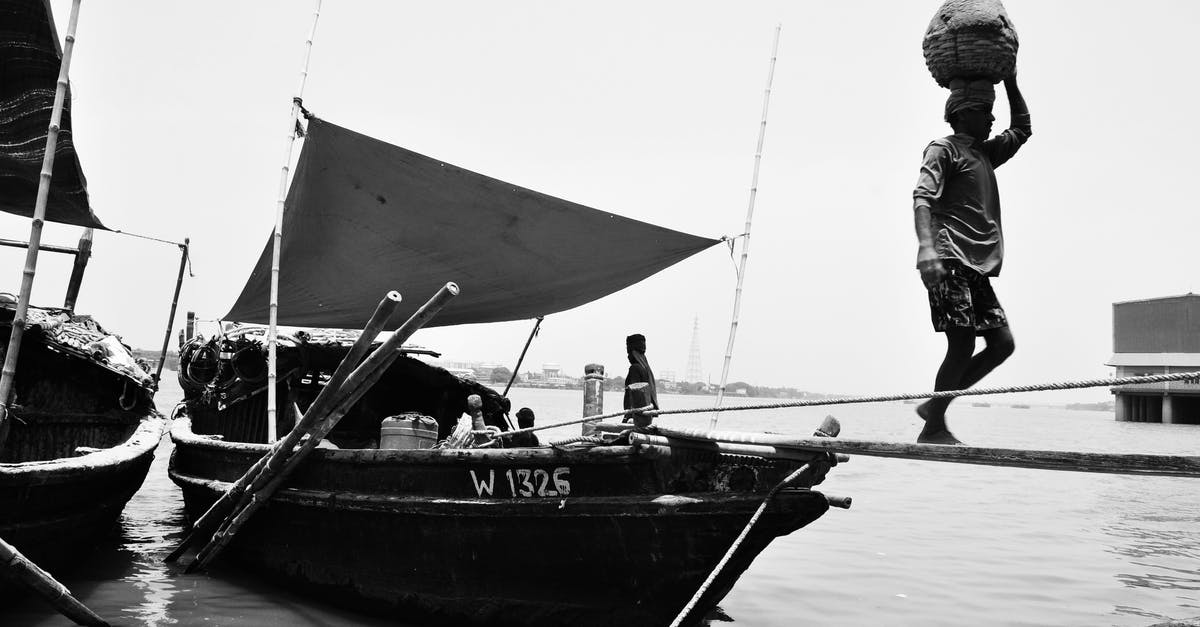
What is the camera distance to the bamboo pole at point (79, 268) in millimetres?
10289

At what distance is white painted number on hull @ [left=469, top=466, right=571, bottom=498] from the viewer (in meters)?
5.36

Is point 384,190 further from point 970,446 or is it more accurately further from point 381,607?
point 970,446

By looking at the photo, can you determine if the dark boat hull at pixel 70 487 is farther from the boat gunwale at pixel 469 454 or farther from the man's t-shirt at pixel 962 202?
the man's t-shirt at pixel 962 202

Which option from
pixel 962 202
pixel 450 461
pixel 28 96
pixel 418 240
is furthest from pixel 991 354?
pixel 28 96

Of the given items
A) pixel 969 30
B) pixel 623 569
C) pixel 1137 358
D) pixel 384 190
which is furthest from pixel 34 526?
pixel 1137 358

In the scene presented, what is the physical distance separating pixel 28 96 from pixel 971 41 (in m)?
7.50

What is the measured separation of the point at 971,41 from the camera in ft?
13.9

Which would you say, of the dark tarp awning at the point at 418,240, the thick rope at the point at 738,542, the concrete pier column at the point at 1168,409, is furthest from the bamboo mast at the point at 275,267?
the concrete pier column at the point at 1168,409

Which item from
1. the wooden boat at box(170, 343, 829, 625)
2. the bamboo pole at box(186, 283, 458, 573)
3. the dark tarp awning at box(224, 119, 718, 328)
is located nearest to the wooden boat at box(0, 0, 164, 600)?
the bamboo pole at box(186, 283, 458, 573)

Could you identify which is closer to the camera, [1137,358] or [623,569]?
[623,569]

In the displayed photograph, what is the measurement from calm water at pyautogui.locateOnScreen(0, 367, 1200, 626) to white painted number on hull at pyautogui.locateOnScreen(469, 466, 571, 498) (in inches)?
56.0

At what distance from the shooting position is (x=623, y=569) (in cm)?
529

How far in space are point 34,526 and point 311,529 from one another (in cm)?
173

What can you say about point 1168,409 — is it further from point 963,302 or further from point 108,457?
point 108,457
